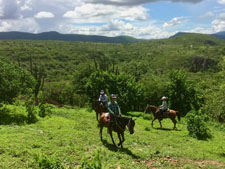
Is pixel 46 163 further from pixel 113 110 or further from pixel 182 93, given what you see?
pixel 182 93

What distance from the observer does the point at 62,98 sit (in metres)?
56.3

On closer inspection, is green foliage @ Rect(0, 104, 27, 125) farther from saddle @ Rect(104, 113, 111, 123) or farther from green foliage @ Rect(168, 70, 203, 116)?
green foliage @ Rect(168, 70, 203, 116)

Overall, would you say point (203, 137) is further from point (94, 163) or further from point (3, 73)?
point (3, 73)

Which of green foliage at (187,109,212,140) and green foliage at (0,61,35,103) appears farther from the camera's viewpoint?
green foliage at (0,61,35,103)

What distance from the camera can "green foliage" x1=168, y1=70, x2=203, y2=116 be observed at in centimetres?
4000

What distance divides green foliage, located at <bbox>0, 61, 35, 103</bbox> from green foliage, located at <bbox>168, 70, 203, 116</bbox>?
2978 centimetres

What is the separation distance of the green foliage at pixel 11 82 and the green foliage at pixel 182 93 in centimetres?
2978

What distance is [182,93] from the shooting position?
132 feet

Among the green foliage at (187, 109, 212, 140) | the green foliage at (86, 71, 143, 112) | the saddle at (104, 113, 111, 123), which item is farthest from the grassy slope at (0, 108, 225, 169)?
the green foliage at (86, 71, 143, 112)

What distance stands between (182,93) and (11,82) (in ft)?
109

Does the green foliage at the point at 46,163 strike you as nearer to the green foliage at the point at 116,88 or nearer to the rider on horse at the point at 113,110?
the rider on horse at the point at 113,110

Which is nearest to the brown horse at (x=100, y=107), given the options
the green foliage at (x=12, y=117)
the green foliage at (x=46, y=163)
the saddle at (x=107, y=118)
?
the saddle at (x=107, y=118)

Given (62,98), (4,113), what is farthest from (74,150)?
(62,98)

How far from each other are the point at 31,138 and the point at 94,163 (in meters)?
8.29
